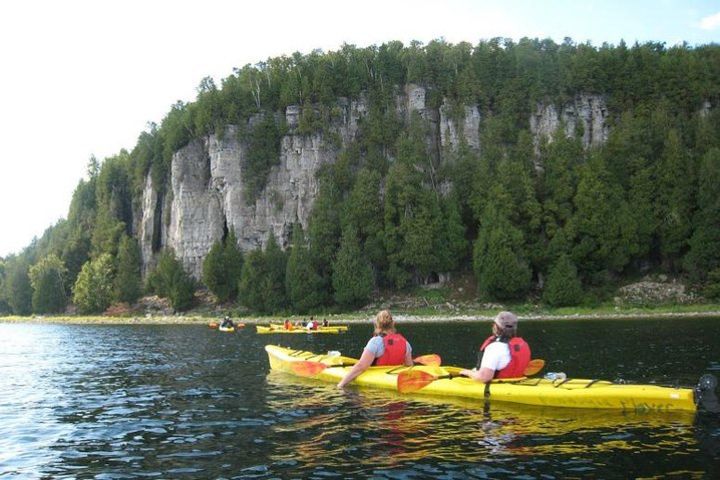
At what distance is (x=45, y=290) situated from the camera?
328ft

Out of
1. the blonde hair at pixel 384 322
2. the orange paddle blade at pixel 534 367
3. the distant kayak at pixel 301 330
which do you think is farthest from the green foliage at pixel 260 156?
the orange paddle blade at pixel 534 367

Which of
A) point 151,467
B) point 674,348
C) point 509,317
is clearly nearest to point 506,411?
point 509,317

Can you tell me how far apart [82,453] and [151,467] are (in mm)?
2112

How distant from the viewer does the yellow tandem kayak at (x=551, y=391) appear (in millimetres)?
13117

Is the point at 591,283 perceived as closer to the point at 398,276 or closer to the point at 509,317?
the point at 398,276

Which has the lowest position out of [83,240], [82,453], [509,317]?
[82,453]

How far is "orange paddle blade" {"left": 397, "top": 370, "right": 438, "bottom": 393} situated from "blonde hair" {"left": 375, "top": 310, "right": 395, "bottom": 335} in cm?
134

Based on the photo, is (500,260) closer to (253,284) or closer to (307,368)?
(253,284)

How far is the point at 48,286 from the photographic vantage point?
329 ft

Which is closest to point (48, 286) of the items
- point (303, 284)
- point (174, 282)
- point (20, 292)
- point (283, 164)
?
point (20, 292)

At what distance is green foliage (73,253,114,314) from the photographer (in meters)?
91.1

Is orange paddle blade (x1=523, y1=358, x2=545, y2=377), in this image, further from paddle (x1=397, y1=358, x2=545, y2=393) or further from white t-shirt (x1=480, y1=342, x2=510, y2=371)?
white t-shirt (x1=480, y1=342, x2=510, y2=371)

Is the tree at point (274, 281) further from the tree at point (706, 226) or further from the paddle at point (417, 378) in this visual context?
the paddle at point (417, 378)

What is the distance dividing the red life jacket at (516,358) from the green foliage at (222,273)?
65032mm
